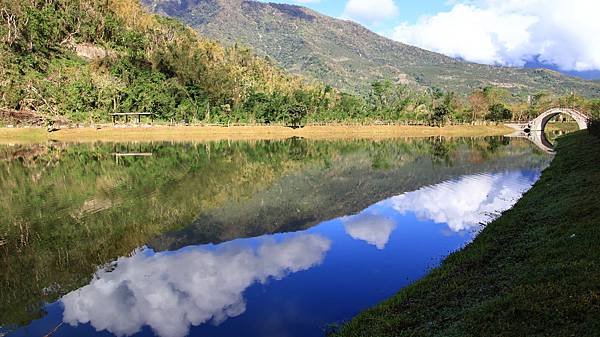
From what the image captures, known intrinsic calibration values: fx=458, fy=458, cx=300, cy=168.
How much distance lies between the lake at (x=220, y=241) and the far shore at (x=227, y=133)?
167 feet

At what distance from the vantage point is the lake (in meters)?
17.1

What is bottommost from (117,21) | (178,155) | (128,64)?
(178,155)

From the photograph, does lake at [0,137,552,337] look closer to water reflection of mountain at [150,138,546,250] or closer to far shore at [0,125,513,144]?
water reflection of mountain at [150,138,546,250]

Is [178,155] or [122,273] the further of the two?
[178,155]

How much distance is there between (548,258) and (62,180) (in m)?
44.6

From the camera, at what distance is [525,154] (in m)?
75.1

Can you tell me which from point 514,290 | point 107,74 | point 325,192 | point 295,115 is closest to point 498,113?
point 295,115

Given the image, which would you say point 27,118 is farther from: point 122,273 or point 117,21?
point 122,273

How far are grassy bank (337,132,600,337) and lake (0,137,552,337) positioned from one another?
3.04m

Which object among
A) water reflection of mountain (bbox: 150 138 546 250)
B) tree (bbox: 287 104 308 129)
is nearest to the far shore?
tree (bbox: 287 104 308 129)

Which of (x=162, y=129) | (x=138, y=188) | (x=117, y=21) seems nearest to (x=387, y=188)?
(x=138, y=188)

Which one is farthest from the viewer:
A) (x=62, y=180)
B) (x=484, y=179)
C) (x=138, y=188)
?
(x=484, y=179)

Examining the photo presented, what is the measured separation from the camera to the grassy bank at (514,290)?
1008 centimetres

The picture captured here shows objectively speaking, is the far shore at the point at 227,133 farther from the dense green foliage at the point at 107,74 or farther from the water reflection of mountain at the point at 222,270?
the water reflection of mountain at the point at 222,270
